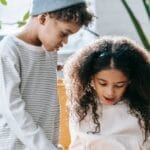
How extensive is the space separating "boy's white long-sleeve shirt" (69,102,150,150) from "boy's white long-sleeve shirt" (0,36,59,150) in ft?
0.59

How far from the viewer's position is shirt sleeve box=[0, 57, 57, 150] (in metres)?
1.25

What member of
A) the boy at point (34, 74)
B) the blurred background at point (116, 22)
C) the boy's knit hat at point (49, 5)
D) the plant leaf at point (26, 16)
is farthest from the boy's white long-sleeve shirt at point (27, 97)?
the plant leaf at point (26, 16)

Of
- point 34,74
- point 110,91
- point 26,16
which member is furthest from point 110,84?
point 26,16

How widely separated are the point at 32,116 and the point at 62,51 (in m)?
1.13

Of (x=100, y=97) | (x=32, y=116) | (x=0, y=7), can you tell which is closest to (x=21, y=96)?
(x=32, y=116)

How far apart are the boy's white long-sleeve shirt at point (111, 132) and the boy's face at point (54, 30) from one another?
38 centimetres

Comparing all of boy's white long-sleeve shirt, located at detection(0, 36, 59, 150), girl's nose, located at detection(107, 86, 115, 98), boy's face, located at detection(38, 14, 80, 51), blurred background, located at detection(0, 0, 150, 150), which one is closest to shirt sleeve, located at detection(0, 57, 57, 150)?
boy's white long-sleeve shirt, located at detection(0, 36, 59, 150)

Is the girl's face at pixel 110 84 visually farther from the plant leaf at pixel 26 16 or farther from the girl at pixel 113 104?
the plant leaf at pixel 26 16

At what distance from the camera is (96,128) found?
1.61m

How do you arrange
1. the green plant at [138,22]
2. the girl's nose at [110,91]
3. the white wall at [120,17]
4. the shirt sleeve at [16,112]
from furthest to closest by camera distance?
the white wall at [120,17], the green plant at [138,22], the girl's nose at [110,91], the shirt sleeve at [16,112]

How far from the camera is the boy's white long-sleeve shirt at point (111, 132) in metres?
1.59

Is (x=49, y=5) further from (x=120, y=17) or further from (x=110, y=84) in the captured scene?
(x=120, y=17)

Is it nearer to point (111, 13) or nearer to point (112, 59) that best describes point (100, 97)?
point (112, 59)

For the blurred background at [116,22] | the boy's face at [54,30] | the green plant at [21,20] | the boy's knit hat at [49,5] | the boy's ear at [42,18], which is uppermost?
the boy's knit hat at [49,5]
